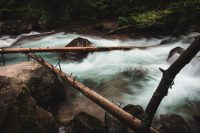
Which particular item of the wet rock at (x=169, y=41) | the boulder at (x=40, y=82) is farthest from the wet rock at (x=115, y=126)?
the wet rock at (x=169, y=41)

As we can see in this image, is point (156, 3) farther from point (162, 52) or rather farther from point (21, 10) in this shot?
point (21, 10)

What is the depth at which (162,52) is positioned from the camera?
1055 centimetres

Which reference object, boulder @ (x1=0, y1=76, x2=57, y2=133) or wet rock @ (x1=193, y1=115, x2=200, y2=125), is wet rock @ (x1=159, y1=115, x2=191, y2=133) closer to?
wet rock @ (x1=193, y1=115, x2=200, y2=125)

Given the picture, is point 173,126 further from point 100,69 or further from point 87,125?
point 100,69

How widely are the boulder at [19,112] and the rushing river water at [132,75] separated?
5.70 feet

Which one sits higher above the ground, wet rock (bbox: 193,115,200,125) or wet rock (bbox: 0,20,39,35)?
wet rock (bbox: 0,20,39,35)

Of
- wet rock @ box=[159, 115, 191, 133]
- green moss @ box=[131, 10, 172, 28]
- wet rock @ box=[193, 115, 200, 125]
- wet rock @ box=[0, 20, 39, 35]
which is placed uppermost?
green moss @ box=[131, 10, 172, 28]

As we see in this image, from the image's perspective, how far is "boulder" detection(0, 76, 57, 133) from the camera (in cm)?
409

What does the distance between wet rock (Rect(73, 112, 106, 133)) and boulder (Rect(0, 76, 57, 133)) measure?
58cm

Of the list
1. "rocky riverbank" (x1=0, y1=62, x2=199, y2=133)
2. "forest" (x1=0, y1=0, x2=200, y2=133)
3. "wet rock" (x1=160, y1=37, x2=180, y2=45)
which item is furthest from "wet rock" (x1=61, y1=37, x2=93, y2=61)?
"wet rock" (x1=160, y1=37, x2=180, y2=45)

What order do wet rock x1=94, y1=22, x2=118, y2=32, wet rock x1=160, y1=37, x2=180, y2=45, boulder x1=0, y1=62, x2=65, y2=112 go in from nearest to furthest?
1. boulder x1=0, y1=62, x2=65, y2=112
2. wet rock x1=160, y1=37, x2=180, y2=45
3. wet rock x1=94, y1=22, x2=118, y2=32

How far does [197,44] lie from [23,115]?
303cm

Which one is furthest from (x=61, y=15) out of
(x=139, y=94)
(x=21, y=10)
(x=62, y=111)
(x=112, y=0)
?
(x=21, y=10)

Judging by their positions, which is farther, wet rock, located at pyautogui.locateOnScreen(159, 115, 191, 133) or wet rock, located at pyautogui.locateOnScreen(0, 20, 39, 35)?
wet rock, located at pyautogui.locateOnScreen(0, 20, 39, 35)
